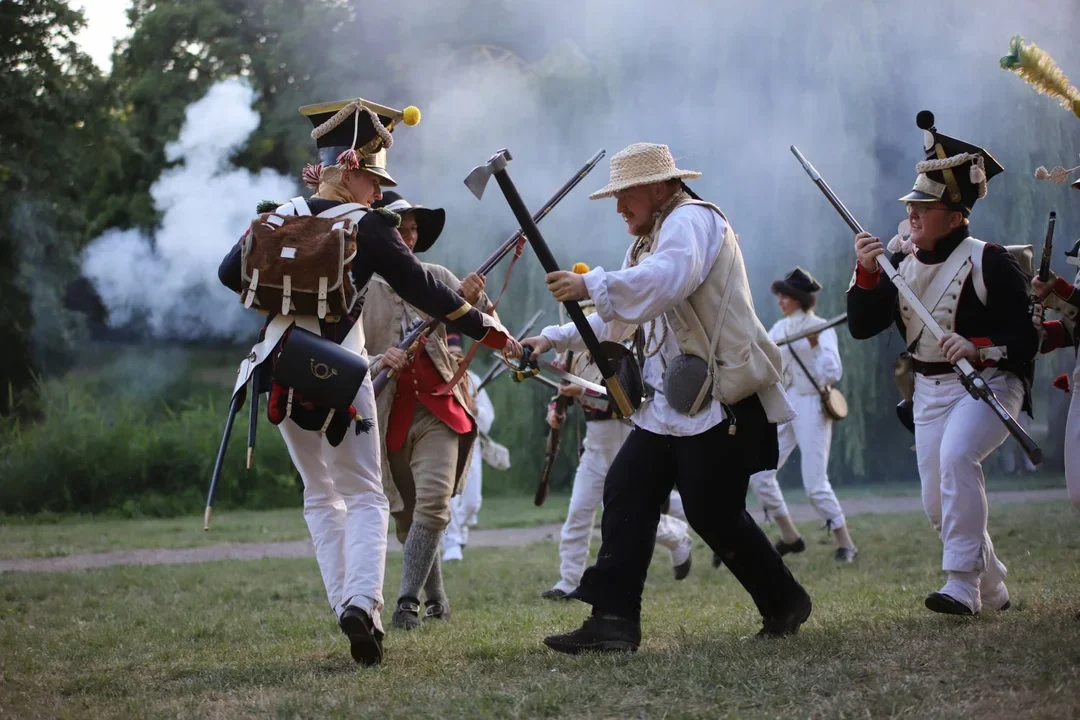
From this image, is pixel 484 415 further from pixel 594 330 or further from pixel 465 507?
pixel 594 330

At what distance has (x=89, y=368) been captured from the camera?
18.9 meters

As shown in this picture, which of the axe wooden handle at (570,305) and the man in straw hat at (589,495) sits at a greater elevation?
the axe wooden handle at (570,305)

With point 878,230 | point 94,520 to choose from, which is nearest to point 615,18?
point 878,230

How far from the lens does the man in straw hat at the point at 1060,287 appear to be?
470 centimetres

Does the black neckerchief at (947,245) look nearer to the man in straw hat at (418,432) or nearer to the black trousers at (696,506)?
the black trousers at (696,506)

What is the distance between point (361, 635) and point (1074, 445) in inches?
118

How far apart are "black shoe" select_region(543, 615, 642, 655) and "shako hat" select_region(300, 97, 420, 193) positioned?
204cm

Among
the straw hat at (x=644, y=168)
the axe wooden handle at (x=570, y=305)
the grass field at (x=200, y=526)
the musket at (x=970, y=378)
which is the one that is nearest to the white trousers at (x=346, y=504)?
the axe wooden handle at (x=570, y=305)

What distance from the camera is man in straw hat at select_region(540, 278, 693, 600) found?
7.58 meters

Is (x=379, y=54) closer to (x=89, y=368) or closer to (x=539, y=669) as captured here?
(x=89, y=368)

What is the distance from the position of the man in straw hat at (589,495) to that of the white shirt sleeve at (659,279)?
250 centimetres

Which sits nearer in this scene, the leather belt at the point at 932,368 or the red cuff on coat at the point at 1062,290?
the red cuff on coat at the point at 1062,290

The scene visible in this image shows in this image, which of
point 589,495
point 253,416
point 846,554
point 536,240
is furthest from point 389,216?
point 846,554

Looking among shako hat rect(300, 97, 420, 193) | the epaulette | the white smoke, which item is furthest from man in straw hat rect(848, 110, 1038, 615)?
the white smoke
